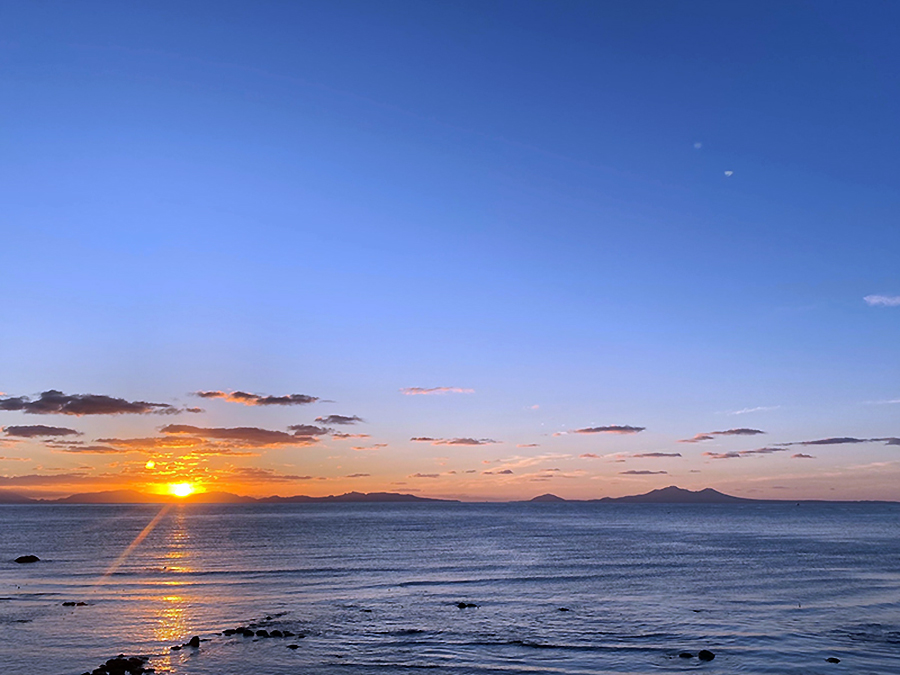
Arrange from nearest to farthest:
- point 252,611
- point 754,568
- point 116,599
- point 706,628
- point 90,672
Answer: point 90,672, point 706,628, point 252,611, point 116,599, point 754,568

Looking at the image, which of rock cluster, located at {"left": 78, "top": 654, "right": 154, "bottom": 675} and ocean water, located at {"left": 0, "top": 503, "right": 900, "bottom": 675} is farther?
ocean water, located at {"left": 0, "top": 503, "right": 900, "bottom": 675}

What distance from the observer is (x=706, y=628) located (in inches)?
1788

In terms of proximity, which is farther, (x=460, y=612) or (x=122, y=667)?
(x=460, y=612)

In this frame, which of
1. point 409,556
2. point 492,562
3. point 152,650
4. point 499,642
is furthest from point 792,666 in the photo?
point 409,556

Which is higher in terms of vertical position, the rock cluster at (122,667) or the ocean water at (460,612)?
the rock cluster at (122,667)

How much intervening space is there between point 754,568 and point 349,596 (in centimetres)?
5284

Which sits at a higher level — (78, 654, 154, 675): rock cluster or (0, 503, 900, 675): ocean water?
(78, 654, 154, 675): rock cluster

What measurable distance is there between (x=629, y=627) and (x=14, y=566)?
82.2 metres

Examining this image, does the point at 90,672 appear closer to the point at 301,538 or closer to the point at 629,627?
the point at 629,627

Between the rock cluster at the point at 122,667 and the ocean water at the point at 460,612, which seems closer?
the rock cluster at the point at 122,667

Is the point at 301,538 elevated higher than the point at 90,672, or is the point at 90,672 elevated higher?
the point at 90,672

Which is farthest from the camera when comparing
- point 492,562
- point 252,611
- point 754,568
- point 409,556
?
point 409,556

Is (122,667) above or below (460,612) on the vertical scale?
above

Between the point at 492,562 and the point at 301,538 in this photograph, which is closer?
the point at 492,562
